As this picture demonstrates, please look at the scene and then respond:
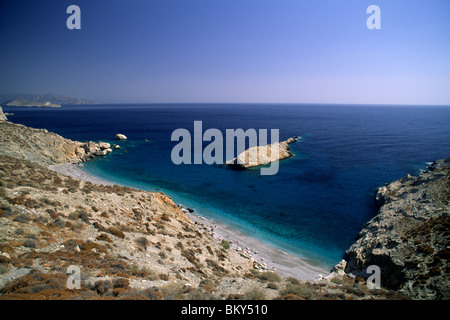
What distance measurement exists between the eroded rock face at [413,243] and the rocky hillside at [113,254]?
8.85 ft

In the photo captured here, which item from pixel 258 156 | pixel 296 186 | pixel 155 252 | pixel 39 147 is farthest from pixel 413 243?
pixel 39 147

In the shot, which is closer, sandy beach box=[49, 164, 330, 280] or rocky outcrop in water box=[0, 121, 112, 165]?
sandy beach box=[49, 164, 330, 280]

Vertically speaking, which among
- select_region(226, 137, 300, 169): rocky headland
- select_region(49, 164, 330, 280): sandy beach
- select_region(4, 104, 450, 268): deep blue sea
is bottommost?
select_region(49, 164, 330, 280): sandy beach

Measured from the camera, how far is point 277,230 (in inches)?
1126

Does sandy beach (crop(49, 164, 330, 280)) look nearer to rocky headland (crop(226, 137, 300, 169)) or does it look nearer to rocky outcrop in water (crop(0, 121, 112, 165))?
rocky headland (crop(226, 137, 300, 169))

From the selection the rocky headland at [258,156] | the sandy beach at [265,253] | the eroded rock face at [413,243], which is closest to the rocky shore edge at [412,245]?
the eroded rock face at [413,243]

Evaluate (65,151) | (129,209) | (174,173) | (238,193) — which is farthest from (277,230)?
(65,151)

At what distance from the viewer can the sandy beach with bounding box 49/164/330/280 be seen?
20.8 metres

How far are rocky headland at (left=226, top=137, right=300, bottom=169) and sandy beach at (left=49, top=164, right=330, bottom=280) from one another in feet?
78.5

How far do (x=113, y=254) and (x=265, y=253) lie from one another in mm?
16687

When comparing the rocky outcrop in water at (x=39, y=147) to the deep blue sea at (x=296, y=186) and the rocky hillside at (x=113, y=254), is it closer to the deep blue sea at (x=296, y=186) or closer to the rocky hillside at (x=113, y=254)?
the deep blue sea at (x=296, y=186)

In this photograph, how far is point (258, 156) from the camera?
183 ft

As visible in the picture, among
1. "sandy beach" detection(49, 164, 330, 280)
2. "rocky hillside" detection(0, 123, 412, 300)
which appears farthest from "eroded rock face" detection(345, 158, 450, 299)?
"sandy beach" detection(49, 164, 330, 280)

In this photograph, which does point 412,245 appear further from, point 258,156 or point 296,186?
point 258,156
